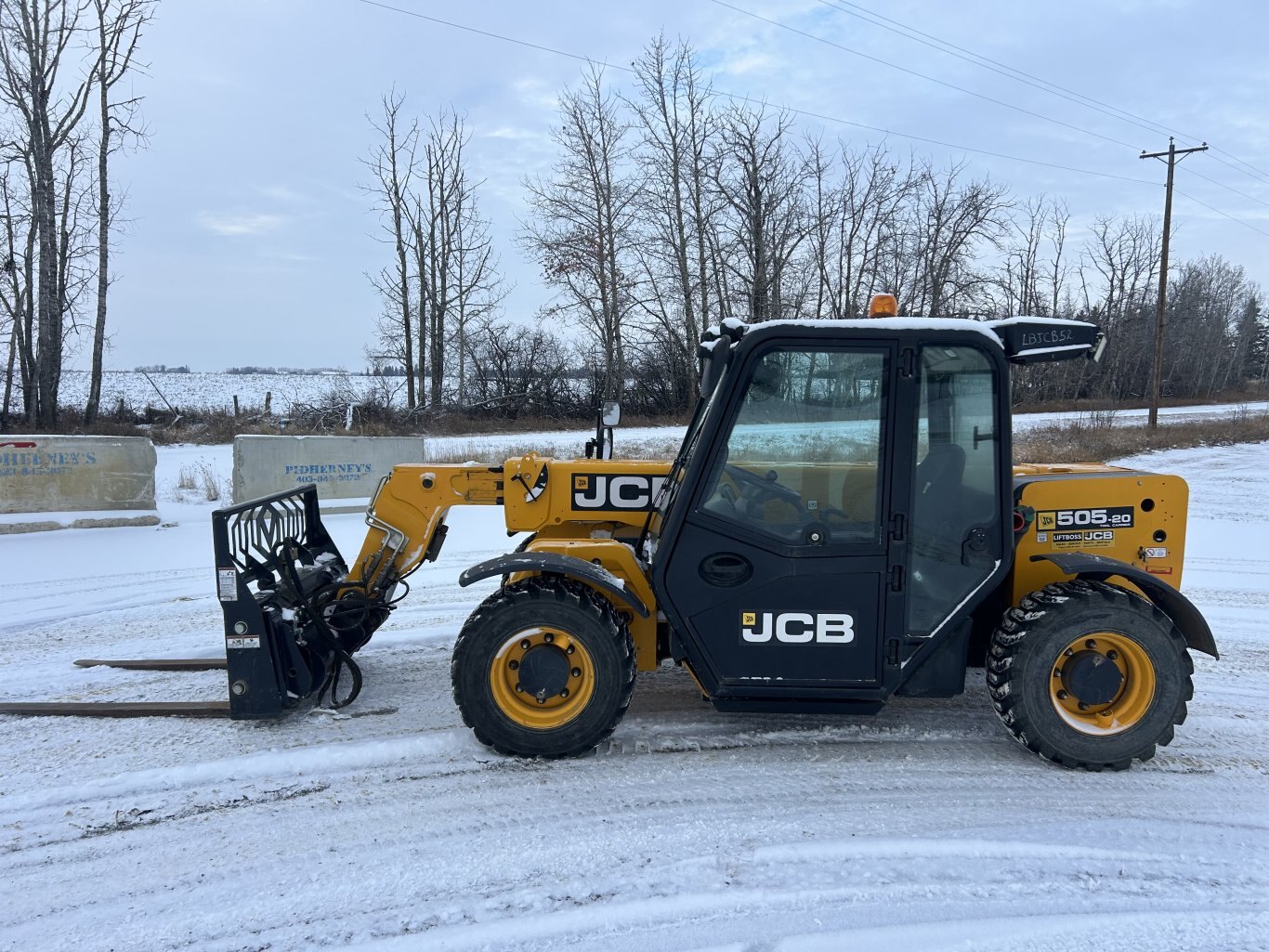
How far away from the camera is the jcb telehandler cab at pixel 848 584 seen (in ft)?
11.0

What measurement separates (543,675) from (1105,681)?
2494 millimetres

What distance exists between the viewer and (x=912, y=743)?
3.73 m

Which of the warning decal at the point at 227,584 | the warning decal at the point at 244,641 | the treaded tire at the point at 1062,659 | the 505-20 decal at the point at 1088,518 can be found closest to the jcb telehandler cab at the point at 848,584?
the treaded tire at the point at 1062,659

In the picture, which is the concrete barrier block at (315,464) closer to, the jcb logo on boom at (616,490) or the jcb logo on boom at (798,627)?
the jcb logo on boom at (616,490)

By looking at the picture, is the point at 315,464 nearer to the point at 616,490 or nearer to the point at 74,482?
the point at 74,482

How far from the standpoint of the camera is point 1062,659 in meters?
3.43

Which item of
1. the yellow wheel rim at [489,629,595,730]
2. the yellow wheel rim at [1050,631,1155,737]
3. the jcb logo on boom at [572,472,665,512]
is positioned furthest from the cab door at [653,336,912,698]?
the jcb logo on boom at [572,472,665,512]

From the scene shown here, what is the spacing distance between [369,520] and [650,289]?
2287cm

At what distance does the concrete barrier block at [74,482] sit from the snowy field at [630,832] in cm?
535

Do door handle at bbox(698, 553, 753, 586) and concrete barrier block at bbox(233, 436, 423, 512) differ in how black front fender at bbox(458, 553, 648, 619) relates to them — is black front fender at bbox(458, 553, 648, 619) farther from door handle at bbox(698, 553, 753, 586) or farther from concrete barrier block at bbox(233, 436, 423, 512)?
concrete barrier block at bbox(233, 436, 423, 512)

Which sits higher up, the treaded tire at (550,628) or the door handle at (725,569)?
the door handle at (725,569)

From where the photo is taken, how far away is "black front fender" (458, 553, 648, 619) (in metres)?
3.46

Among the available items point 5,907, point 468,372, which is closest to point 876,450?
point 5,907

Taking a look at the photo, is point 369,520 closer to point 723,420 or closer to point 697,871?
point 723,420
